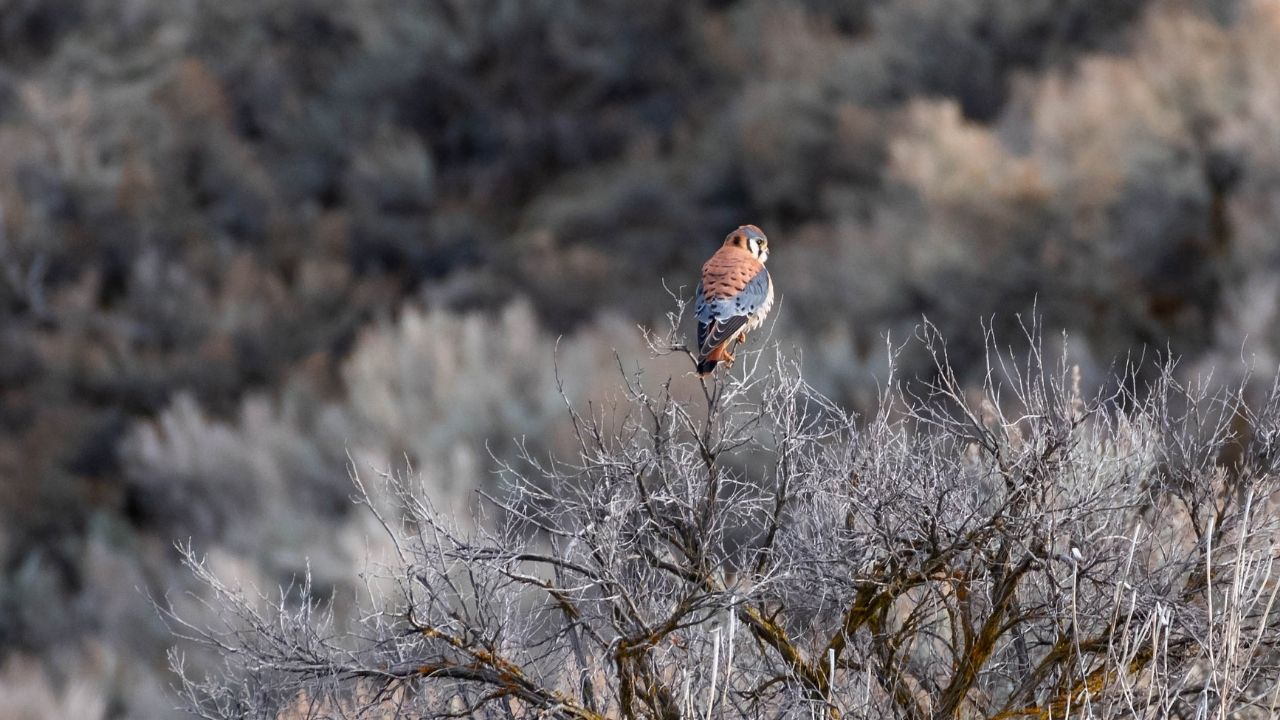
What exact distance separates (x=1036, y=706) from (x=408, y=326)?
47.8ft

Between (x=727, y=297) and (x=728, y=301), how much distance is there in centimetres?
2

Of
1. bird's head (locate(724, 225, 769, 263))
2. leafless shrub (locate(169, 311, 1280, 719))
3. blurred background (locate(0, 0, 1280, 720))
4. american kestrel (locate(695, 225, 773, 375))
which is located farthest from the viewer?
blurred background (locate(0, 0, 1280, 720))

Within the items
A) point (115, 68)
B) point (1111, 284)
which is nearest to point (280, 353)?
point (115, 68)

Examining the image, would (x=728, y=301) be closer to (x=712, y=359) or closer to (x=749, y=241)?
(x=712, y=359)

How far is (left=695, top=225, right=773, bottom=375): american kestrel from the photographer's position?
560cm

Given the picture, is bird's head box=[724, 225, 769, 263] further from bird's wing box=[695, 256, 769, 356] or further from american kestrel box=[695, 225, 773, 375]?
bird's wing box=[695, 256, 769, 356]

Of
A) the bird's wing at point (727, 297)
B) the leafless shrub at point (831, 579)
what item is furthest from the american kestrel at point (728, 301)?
the leafless shrub at point (831, 579)

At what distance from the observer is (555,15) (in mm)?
31594

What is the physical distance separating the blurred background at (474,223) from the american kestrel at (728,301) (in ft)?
8.88

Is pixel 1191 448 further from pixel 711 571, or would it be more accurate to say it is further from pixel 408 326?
pixel 408 326

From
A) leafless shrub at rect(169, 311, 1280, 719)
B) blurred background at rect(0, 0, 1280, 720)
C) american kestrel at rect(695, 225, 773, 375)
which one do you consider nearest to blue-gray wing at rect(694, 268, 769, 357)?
american kestrel at rect(695, 225, 773, 375)

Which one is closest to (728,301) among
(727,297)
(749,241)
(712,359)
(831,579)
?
(727,297)

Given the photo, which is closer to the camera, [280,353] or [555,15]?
[280,353]

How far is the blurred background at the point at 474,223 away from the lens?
16438 mm
